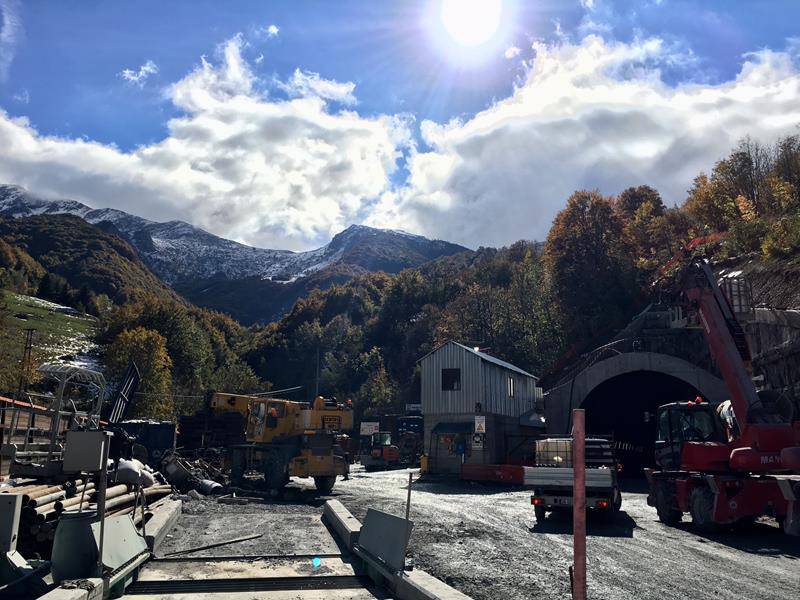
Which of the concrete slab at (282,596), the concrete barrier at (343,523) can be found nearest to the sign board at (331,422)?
the concrete barrier at (343,523)

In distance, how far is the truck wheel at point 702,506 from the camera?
16.3 metres

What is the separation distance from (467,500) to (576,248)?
39.7 metres

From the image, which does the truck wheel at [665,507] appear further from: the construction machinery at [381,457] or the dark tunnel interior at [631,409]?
the construction machinery at [381,457]

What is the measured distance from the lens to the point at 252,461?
2688cm

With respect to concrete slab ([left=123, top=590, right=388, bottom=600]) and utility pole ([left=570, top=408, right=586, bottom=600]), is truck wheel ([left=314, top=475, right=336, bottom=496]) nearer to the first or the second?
concrete slab ([left=123, top=590, right=388, bottom=600])

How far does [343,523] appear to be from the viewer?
558 inches

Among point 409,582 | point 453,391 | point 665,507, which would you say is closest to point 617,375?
point 453,391

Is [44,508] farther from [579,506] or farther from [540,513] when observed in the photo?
[540,513]

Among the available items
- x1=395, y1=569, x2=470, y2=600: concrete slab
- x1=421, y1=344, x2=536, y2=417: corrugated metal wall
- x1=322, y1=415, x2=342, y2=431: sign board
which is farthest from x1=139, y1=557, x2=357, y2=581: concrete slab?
x1=421, y1=344, x2=536, y2=417: corrugated metal wall

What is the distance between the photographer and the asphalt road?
9859 millimetres

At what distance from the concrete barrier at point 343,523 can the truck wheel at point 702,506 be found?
877 cm

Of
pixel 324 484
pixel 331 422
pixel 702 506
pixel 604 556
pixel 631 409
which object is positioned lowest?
pixel 324 484

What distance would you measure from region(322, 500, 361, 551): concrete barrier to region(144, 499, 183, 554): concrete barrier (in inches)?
145

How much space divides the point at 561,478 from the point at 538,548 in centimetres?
380
